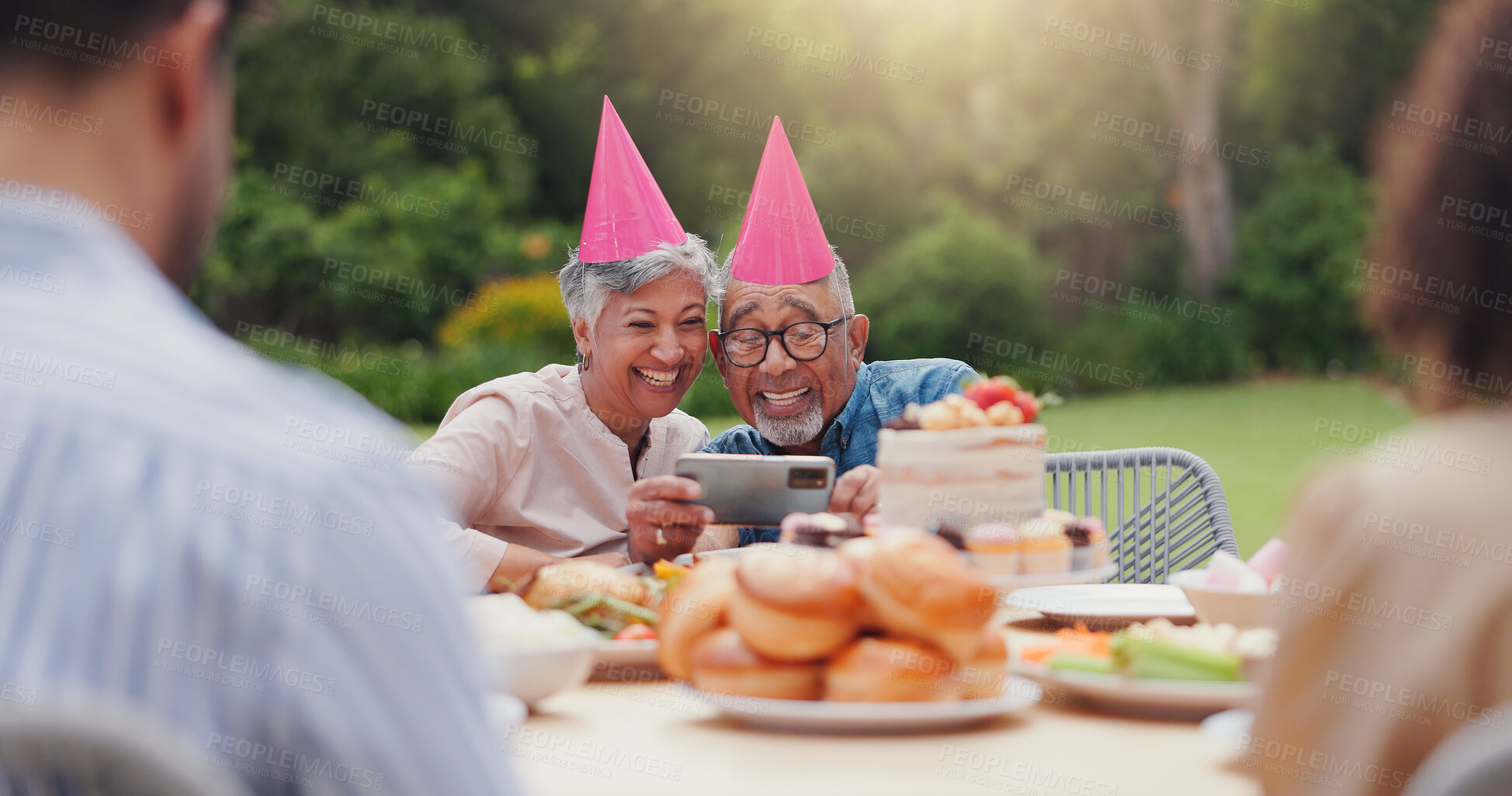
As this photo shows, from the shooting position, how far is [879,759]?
55.9 inches

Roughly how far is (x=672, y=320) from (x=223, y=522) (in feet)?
8.54

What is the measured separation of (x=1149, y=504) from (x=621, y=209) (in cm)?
161

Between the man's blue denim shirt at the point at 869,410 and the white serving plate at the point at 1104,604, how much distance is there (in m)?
1.17

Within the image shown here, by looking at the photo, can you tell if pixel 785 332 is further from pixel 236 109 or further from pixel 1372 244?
pixel 236 109

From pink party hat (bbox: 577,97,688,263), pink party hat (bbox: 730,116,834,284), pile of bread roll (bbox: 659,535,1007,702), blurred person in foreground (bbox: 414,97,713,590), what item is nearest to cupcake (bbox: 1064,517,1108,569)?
pile of bread roll (bbox: 659,535,1007,702)

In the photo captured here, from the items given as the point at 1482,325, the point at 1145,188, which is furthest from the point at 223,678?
the point at 1145,188

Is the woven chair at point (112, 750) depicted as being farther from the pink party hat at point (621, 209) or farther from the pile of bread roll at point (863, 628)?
the pink party hat at point (621, 209)

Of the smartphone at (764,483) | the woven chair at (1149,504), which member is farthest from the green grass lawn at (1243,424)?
the smartphone at (764,483)

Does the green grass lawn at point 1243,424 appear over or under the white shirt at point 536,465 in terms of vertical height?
under

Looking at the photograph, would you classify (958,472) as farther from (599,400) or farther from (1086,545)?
(599,400)

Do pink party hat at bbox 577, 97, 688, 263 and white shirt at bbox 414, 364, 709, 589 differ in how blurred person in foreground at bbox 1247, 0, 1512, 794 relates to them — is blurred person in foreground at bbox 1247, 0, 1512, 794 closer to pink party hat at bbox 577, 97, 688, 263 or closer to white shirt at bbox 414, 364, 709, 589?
white shirt at bbox 414, 364, 709, 589

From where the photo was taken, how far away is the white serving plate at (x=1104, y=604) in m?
2.17

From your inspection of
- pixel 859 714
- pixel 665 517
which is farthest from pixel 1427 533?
pixel 665 517

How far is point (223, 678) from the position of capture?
0.69 m
